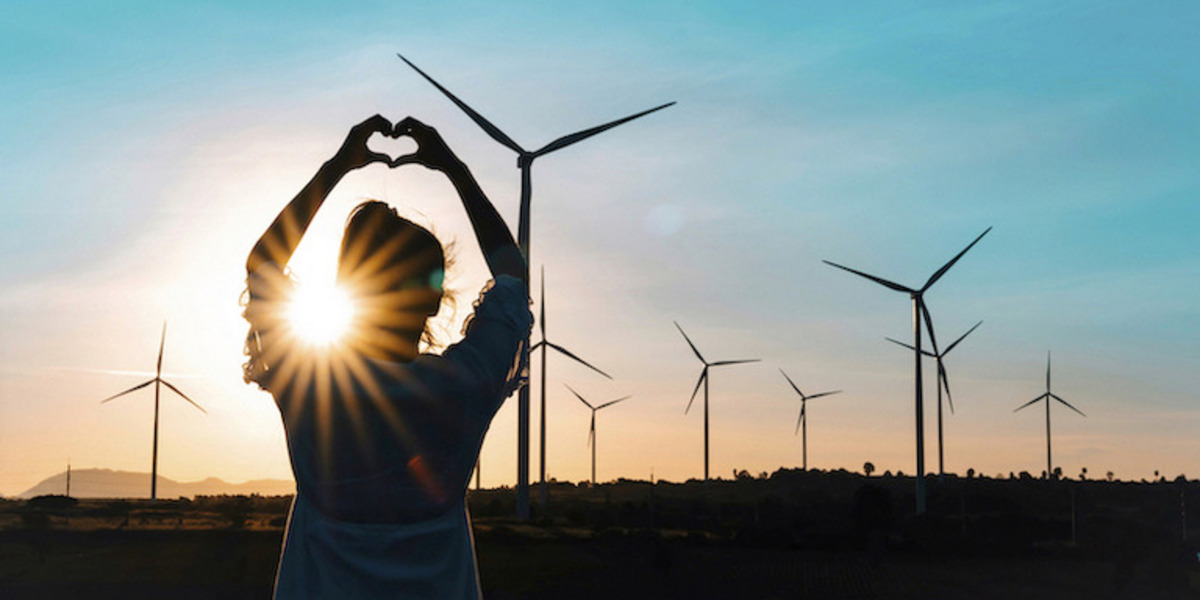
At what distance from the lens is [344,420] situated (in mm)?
3672

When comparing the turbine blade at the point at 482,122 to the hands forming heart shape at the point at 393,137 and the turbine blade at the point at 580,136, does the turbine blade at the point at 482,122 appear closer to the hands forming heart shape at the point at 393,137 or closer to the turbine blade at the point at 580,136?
the turbine blade at the point at 580,136

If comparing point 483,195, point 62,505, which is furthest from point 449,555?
point 62,505

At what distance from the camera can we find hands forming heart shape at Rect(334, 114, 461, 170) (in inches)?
153

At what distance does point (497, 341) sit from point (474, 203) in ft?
1.72

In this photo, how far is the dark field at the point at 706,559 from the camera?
5072cm

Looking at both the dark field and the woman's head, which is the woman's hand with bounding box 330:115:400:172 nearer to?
the woman's head

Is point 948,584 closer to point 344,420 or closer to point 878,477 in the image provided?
point 344,420

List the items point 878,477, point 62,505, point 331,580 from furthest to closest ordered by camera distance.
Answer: point 878,477 < point 62,505 < point 331,580

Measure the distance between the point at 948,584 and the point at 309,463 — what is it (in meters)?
53.1

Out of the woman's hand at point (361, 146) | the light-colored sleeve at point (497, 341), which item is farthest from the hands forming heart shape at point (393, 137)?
the light-colored sleeve at point (497, 341)

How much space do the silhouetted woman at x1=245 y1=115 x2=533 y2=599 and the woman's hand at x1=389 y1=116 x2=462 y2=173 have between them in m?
0.03

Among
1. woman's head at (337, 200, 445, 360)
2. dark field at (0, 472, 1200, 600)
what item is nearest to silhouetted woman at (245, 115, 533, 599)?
woman's head at (337, 200, 445, 360)

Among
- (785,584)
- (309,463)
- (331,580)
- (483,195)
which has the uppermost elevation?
(483,195)

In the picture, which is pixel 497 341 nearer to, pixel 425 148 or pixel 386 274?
pixel 386 274
